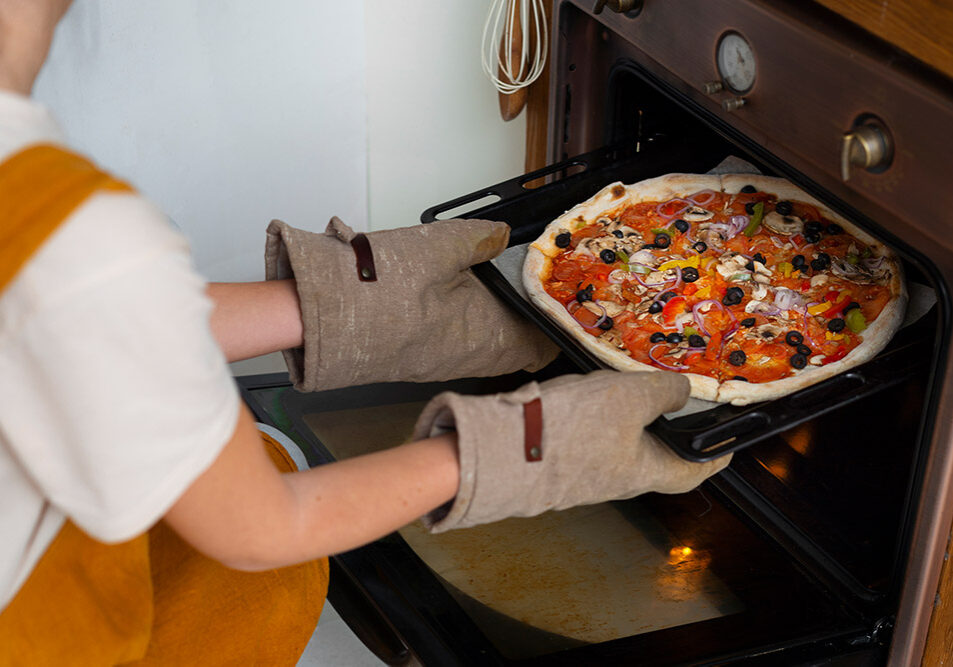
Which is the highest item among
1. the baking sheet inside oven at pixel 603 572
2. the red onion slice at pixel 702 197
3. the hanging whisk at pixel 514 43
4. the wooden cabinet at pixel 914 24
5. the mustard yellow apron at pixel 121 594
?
the wooden cabinet at pixel 914 24

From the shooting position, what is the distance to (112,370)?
28.3 inches

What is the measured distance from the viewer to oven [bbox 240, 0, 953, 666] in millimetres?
978

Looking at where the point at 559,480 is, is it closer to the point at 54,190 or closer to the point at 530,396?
the point at 530,396

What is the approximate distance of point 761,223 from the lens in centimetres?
149

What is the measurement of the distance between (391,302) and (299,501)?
1.47 feet

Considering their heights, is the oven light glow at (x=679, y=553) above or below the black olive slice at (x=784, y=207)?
below

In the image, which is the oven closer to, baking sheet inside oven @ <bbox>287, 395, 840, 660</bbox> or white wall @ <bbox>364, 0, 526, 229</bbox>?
baking sheet inside oven @ <bbox>287, 395, 840, 660</bbox>

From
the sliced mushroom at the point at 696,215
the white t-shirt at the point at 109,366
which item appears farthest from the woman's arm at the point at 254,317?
the sliced mushroom at the point at 696,215

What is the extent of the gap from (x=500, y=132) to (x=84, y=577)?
1353 mm

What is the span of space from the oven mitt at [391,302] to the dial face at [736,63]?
37cm

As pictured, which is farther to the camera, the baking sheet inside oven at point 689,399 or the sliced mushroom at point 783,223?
the sliced mushroom at point 783,223

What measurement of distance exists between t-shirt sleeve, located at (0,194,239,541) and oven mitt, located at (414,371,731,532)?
0.26 metres

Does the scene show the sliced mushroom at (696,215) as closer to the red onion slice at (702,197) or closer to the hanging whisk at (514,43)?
the red onion slice at (702,197)

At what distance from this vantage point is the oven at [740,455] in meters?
0.98
